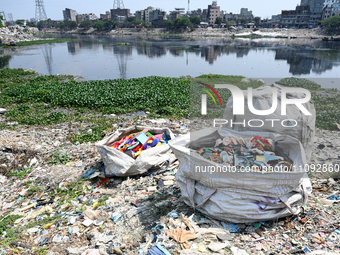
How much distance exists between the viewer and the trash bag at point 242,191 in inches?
92.8

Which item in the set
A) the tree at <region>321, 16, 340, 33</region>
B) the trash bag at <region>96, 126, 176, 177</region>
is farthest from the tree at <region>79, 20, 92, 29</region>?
the trash bag at <region>96, 126, 176, 177</region>

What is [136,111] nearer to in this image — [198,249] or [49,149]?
[49,149]

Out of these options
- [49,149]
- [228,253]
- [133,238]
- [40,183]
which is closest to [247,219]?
[228,253]

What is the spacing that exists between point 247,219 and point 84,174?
2.83 meters

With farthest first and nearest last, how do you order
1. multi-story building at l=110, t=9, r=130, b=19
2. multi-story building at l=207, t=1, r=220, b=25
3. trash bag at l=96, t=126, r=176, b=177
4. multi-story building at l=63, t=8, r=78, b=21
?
multi-story building at l=63, t=8, r=78, b=21 < multi-story building at l=110, t=9, r=130, b=19 < multi-story building at l=207, t=1, r=220, b=25 < trash bag at l=96, t=126, r=176, b=177

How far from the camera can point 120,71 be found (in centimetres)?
1745

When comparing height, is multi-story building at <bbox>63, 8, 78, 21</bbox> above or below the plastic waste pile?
above

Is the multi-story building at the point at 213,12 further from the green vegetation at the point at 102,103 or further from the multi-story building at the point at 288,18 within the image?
the green vegetation at the point at 102,103

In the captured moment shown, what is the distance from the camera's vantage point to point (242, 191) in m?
2.46

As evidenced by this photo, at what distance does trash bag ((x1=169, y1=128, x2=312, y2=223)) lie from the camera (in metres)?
A: 2.36

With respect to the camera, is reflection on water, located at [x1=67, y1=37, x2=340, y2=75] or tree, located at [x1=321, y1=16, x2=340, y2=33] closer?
reflection on water, located at [x1=67, y1=37, x2=340, y2=75]

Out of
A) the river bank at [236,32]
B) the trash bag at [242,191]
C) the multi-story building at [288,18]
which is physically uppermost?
the multi-story building at [288,18]

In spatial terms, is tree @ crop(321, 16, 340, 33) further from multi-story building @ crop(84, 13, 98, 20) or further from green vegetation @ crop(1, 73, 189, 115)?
multi-story building @ crop(84, 13, 98, 20)

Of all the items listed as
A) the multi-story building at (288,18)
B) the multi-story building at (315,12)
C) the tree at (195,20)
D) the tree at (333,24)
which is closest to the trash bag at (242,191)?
the tree at (333,24)
